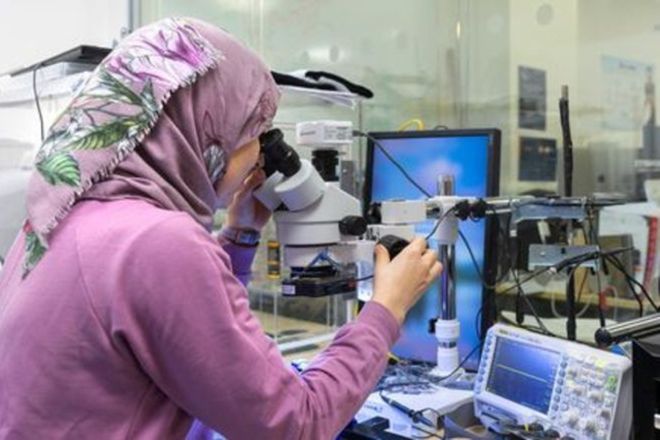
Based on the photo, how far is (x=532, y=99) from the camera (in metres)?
3.16

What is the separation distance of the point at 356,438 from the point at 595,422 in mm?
428

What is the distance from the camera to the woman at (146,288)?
74cm

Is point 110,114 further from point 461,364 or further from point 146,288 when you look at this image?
point 461,364

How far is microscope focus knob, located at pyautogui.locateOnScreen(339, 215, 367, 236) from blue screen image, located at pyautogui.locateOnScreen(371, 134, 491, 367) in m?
0.58

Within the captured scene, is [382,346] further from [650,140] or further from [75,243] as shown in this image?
[650,140]

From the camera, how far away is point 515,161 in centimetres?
305

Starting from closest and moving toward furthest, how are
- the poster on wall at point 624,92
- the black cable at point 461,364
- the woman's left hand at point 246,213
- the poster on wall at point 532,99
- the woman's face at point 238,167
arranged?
the woman's face at point 238,167
the woman's left hand at point 246,213
the black cable at point 461,364
the poster on wall at point 624,92
the poster on wall at point 532,99

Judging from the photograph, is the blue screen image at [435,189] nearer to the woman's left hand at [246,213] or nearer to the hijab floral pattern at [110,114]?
the woman's left hand at [246,213]

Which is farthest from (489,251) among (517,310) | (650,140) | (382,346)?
(650,140)

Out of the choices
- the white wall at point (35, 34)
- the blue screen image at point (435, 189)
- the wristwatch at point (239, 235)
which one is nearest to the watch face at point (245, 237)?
the wristwatch at point (239, 235)

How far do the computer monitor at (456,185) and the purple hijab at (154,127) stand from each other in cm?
78

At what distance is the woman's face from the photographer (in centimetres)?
93

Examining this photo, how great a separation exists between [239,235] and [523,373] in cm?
62

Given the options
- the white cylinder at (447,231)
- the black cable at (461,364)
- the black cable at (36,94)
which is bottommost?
the black cable at (461,364)
